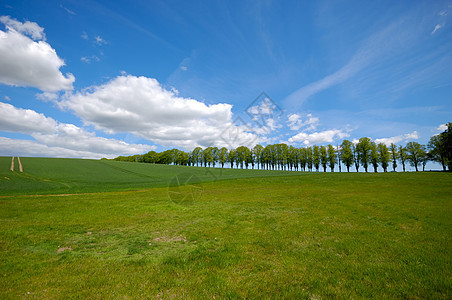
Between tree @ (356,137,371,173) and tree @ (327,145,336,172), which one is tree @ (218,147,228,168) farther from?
tree @ (356,137,371,173)

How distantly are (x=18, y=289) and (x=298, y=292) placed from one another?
7326 mm

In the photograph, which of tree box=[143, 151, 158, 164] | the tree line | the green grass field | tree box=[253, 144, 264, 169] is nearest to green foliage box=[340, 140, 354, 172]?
the tree line

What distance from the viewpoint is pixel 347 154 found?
75.9 m

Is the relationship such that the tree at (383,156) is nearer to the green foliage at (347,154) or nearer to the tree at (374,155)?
the tree at (374,155)

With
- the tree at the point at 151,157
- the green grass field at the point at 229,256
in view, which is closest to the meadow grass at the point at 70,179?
the green grass field at the point at 229,256

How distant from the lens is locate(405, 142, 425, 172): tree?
72.0 m

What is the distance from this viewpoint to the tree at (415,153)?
72019 mm

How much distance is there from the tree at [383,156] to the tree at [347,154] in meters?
→ 9.57

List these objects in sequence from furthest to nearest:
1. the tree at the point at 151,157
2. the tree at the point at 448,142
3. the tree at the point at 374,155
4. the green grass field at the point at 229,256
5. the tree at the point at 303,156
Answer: the tree at the point at 151,157 → the tree at the point at 303,156 → the tree at the point at 374,155 → the tree at the point at 448,142 → the green grass field at the point at 229,256

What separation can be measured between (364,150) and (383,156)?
7712 mm

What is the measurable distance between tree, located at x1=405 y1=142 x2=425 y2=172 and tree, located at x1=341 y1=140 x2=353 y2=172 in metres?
23.7

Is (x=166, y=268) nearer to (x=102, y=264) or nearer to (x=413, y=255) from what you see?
(x=102, y=264)

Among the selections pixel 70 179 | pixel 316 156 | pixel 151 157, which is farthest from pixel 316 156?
pixel 151 157

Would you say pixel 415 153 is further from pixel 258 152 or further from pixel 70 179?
pixel 70 179
